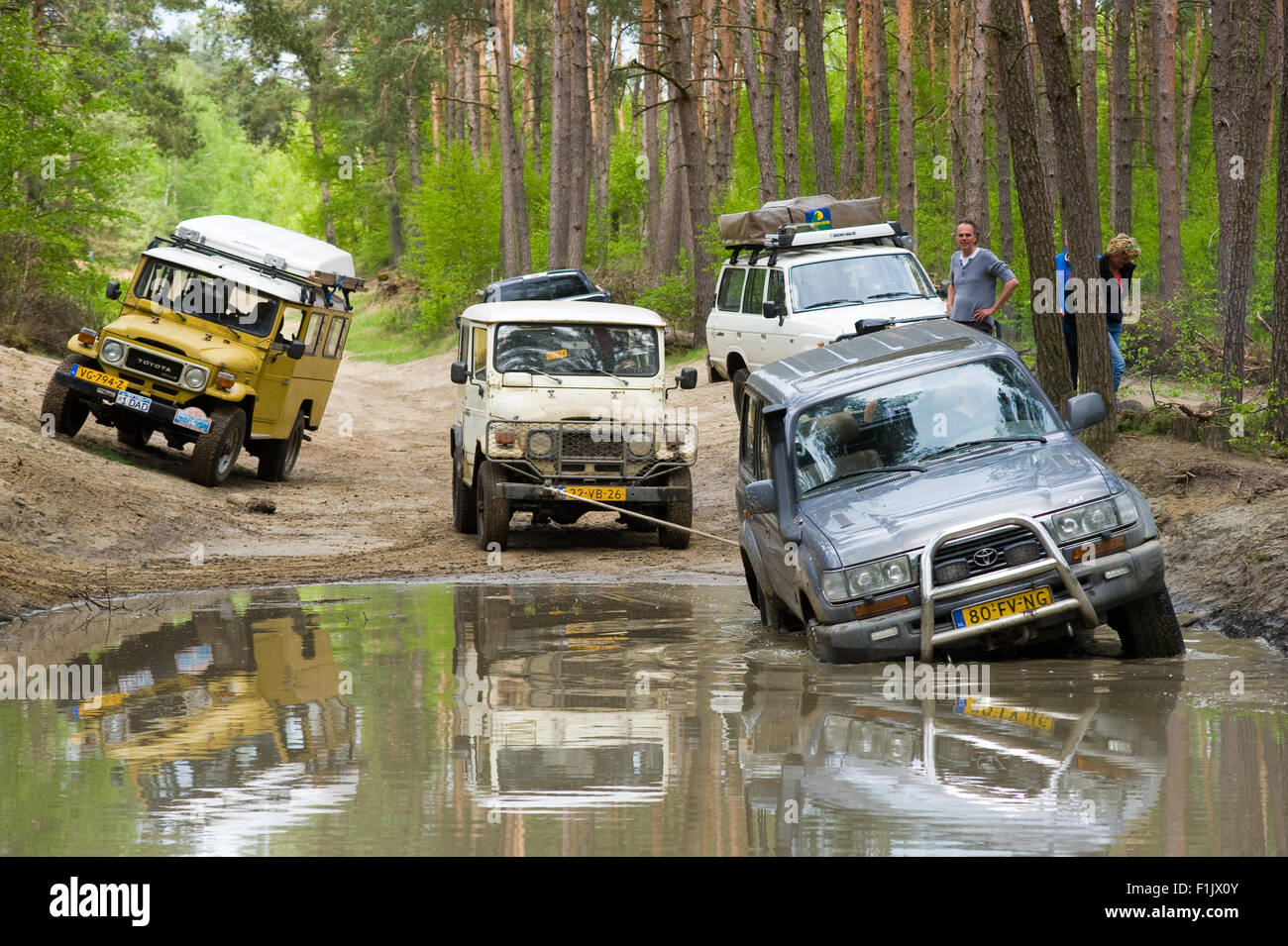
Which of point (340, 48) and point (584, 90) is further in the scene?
point (340, 48)

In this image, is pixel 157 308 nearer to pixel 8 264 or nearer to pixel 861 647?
pixel 8 264

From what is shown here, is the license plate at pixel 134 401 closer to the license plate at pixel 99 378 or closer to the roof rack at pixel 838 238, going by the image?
the license plate at pixel 99 378

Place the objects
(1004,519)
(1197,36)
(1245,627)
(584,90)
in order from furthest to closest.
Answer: (1197,36) < (584,90) < (1245,627) < (1004,519)

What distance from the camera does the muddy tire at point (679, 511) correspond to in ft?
46.4

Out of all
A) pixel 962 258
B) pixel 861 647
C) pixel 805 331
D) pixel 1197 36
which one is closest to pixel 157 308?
pixel 805 331

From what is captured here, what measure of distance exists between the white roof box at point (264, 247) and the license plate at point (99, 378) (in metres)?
2.03

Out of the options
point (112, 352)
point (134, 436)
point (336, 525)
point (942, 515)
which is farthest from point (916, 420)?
point (134, 436)

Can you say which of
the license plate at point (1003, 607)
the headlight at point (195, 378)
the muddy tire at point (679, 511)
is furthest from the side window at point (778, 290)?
the license plate at point (1003, 607)

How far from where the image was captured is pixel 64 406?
18391mm

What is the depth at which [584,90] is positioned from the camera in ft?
111

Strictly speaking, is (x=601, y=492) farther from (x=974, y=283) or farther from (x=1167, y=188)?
(x=1167, y=188)

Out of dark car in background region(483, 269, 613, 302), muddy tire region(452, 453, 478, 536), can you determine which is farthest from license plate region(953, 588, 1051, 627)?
dark car in background region(483, 269, 613, 302)

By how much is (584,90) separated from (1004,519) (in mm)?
27703

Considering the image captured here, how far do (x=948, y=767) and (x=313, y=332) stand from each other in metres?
14.6
